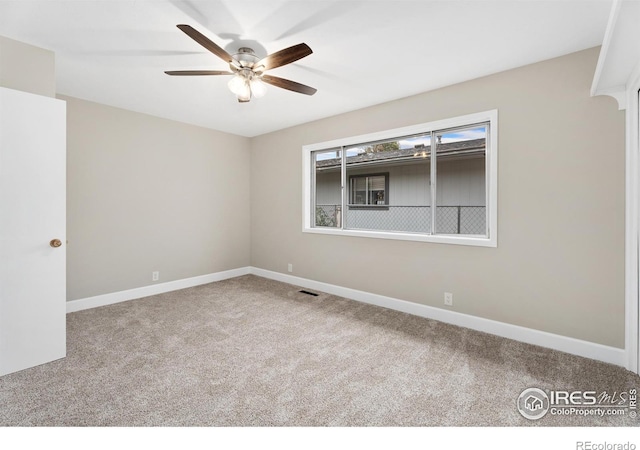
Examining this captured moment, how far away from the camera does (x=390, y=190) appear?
6.64 m

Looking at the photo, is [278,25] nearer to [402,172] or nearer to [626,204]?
[626,204]

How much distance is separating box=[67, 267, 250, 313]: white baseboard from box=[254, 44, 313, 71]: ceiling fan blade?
3.38 m

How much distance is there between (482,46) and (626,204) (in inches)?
63.8

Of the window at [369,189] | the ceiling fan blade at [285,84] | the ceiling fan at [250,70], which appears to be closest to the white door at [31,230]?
the ceiling fan at [250,70]

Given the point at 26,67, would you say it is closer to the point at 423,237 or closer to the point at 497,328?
the point at 423,237

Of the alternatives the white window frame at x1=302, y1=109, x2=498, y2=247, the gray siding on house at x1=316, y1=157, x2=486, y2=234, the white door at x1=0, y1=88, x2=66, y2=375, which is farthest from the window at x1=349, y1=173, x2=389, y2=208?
the white door at x1=0, y1=88, x2=66, y2=375

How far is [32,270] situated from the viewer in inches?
87.7

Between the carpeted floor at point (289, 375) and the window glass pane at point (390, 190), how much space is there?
10.7ft

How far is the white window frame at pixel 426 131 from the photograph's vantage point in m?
2.81

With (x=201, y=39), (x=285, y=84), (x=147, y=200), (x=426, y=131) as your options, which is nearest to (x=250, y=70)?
(x=285, y=84)

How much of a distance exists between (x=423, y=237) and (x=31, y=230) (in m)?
3.52

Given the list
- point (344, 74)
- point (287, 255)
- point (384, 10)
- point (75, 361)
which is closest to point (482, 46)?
point (384, 10)

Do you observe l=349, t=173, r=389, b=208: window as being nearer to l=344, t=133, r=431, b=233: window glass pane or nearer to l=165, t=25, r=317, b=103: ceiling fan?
l=344, t=133, r=431, b=233: window glass pane

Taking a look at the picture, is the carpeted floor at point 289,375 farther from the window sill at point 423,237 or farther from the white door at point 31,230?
the window sill at point 423,237
